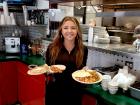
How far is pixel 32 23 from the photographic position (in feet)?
12.5

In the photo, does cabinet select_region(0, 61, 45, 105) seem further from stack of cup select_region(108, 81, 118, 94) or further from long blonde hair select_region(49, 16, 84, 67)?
stack of cup select_region(108, 81, 118, 94)

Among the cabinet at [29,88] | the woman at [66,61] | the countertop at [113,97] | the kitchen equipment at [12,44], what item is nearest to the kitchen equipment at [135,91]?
the countertop at [113,97]

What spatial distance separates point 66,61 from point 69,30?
1.04ft

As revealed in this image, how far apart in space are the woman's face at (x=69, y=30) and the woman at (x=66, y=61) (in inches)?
1.3

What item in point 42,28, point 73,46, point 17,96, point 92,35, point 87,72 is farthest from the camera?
point 42,28

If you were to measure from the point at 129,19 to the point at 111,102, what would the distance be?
175 inches

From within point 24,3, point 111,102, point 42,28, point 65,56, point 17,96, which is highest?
point 24,3

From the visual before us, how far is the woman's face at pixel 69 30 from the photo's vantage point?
202 cm

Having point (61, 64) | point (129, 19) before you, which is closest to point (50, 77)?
point (61, 64)

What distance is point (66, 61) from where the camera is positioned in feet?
7.00

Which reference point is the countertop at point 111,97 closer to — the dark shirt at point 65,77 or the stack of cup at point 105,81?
the stack of cup at point 105,81

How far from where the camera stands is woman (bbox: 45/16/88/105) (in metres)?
2.13

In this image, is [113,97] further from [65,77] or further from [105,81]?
[65,77]

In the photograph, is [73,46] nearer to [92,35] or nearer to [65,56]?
[65,56]
